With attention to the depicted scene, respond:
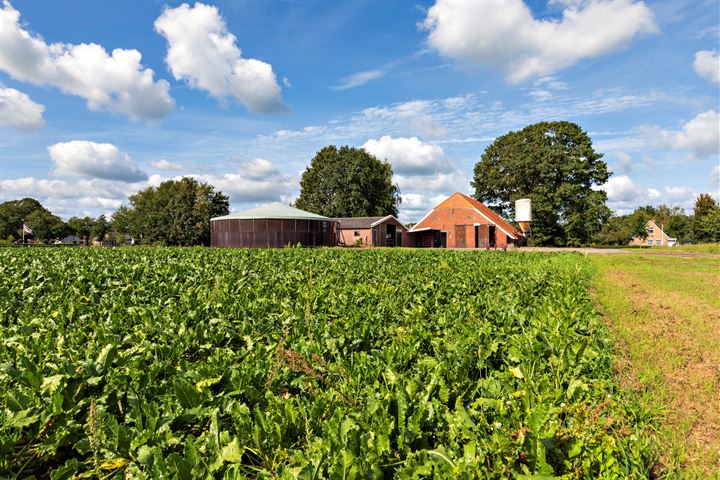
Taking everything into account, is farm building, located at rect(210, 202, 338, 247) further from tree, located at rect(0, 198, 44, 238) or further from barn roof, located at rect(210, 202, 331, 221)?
tree, located at rect(0, 198, 44, 238)

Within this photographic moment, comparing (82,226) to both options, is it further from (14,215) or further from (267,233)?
(267,233)

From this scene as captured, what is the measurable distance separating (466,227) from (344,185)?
23.6 metres

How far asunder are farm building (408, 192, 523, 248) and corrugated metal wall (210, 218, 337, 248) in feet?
49.9

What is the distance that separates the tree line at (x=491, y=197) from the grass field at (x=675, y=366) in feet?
141

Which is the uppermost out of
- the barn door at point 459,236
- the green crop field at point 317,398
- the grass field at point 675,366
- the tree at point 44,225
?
the tree at point 44,225

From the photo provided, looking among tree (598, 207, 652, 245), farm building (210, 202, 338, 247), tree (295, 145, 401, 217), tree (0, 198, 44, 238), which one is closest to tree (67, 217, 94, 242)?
tree (0, 198, 44, 238)

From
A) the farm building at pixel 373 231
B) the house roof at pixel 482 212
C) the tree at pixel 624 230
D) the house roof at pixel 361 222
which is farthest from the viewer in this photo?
the tree at pixel 624 230

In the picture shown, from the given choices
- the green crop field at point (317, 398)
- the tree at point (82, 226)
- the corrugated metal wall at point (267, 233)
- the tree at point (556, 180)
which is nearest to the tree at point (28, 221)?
the tree at point (82, 226)

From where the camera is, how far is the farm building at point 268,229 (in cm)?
4250

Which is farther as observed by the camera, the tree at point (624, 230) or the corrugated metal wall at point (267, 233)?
the tree at point (624, 230)

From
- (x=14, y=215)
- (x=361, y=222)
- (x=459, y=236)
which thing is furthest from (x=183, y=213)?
(x=14, y=215)

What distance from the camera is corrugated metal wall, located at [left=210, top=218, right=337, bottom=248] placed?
139 feet

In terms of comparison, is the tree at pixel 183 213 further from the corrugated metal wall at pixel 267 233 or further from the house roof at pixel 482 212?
the house roof at pixel 482 212

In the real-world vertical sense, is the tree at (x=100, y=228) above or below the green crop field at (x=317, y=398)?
above
